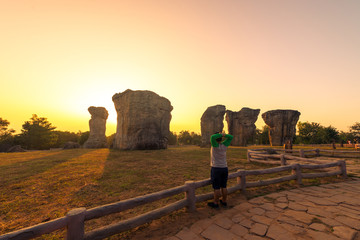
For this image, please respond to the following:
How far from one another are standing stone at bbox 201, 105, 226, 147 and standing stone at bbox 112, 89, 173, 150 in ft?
35.1

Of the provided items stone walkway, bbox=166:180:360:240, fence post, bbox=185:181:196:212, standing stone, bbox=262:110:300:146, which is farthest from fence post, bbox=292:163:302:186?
standing stone, bbox=262:110:300:146

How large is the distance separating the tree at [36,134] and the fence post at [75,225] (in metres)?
48.0

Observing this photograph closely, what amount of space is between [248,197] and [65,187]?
6.98 meters

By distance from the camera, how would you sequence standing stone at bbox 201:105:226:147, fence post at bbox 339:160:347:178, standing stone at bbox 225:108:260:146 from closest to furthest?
fence post at bbox 339:160:347:178 < standing stone at bbox 201:105:226:147 < standing stone at bbox 225:108:260:146

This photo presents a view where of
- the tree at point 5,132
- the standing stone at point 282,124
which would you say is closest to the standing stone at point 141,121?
the standing stone at point 282,124

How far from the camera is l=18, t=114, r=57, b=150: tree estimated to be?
36.1 meters

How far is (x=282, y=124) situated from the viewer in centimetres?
3416

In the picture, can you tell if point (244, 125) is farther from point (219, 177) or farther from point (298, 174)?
point (219, 177)

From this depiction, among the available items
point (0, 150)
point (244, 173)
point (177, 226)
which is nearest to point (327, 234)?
point (244, 173)

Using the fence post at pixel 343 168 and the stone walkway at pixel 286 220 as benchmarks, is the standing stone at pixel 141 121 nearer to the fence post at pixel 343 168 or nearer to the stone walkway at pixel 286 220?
the stone walkway at pixel 286 220

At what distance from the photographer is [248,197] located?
15.4 ft

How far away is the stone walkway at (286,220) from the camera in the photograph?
9.47 feet

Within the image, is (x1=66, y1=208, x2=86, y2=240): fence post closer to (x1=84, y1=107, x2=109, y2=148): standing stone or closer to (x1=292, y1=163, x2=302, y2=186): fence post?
(x1=292, y1=163, x2=302, y2=186): fence post

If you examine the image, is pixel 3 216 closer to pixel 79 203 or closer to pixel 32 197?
pixel 32 197
